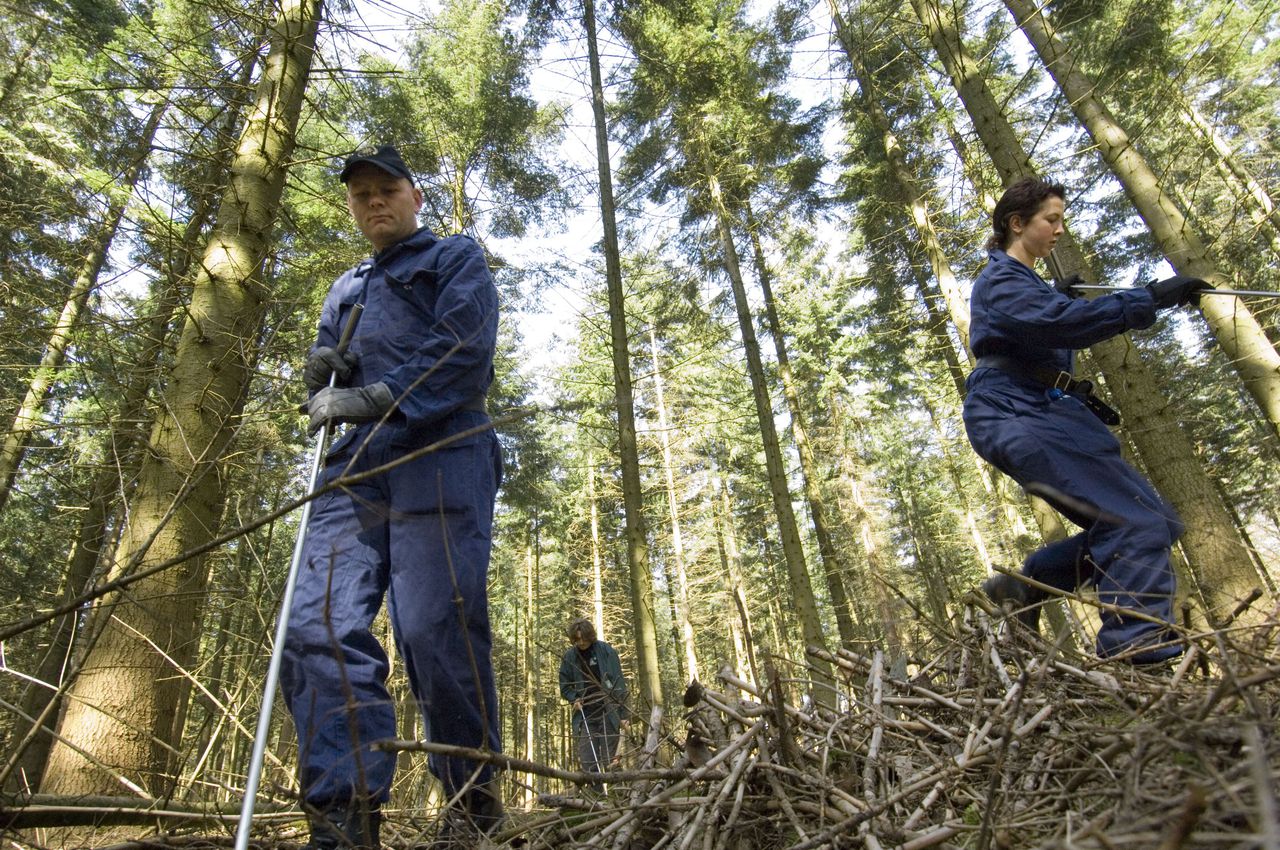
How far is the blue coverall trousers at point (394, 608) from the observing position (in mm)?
1926

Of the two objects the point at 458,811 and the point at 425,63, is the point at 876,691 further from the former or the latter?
the point at 425,63

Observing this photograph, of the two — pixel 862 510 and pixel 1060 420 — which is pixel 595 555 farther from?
pixel 1060 420

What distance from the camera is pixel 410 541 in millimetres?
2141

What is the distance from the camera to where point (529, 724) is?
79.4ft

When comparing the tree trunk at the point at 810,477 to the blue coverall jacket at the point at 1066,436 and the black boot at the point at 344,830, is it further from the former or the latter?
the black boot at the point at 344,830

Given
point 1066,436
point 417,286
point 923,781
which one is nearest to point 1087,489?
point 1066,436

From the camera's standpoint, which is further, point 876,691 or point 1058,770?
point 876,691

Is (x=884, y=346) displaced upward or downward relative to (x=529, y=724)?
upward

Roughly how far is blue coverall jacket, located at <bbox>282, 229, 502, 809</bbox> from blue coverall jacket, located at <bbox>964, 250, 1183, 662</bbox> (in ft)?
7.01

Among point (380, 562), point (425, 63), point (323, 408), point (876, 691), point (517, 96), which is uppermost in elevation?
point (425, 63)

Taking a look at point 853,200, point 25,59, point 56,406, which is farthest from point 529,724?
point 25,59

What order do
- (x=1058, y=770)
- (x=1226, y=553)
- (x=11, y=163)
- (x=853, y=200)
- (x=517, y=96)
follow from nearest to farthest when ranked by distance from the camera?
(x=1058, y=770) → (x=1226, y=553) → (x=11, y=163) → (x=517, y=96) → (x=853, y=200)

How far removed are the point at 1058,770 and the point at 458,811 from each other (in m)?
1.44

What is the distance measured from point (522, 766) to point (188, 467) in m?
2.73
